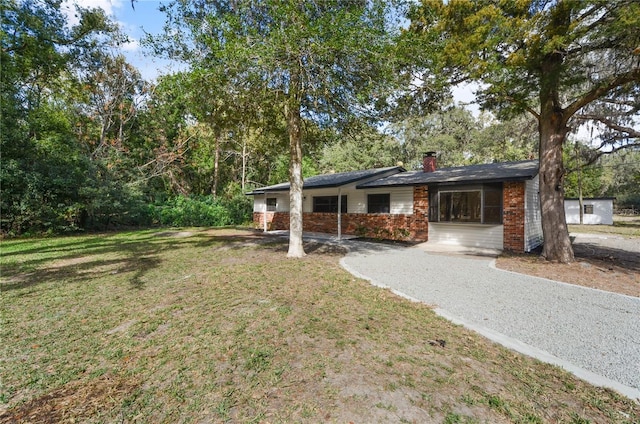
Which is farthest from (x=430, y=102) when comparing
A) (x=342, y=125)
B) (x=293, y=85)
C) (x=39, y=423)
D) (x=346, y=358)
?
(x=39, y=423)

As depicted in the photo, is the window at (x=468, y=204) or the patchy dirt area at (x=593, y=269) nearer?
the patchy dirt area at (x=593, y=269)

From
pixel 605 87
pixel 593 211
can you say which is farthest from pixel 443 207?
pixel 593 211

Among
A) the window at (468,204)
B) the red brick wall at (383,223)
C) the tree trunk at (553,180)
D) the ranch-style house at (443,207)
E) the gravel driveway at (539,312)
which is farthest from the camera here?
the red brick wall at (383,223)

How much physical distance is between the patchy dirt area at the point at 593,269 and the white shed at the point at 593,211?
17.2 m

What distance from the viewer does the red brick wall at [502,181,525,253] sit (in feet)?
29.0

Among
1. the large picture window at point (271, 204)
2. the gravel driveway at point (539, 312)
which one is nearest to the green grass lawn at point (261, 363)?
the gravel driveway at point (539, 312)

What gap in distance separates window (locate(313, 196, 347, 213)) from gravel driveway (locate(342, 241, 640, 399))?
6.71m

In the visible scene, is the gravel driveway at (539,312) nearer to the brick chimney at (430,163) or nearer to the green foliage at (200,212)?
the brick chimney at (430,163)

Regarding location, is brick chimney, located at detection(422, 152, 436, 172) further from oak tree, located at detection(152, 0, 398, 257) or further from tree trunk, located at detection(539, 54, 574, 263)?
oak tree, located at detection(152, 0, 398, 257)

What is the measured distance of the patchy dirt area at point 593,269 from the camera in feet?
17.7

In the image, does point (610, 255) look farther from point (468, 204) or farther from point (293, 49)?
point (293, 49)

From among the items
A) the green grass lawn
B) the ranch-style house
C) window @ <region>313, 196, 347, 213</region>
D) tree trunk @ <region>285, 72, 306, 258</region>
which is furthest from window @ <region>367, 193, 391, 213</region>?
the green grass lawn

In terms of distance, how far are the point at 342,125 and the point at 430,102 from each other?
2641mm

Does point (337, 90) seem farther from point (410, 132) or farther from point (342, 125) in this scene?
point (410, 132)
